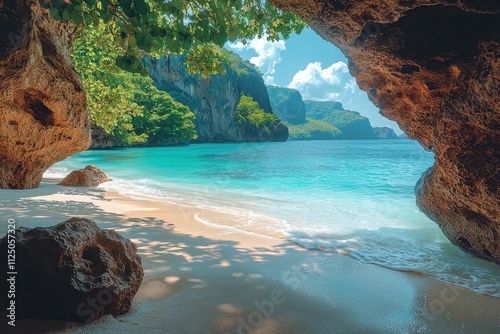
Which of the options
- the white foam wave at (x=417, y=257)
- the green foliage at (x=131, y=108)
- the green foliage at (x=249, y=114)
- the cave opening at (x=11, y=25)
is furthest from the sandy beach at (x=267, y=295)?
the green foliage at (x=249, y=114)

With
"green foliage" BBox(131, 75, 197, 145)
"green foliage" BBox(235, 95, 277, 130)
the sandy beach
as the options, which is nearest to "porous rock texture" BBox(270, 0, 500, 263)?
the sandy beach

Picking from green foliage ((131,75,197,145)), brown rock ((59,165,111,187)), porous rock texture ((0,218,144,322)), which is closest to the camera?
porous rock texture ((0,218,144,322))

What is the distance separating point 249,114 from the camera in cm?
10138

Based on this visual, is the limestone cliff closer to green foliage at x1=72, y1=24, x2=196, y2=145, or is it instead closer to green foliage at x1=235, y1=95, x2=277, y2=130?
green foliage at x1=235, y1=95, x2=277, y2=130

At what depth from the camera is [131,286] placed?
7.91 feet

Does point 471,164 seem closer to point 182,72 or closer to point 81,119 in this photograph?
point 81,119

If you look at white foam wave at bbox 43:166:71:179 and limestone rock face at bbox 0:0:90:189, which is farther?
white foam wave at bbox 43:166:71:179

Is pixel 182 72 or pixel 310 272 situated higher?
pixel 182 72

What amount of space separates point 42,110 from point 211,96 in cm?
8029

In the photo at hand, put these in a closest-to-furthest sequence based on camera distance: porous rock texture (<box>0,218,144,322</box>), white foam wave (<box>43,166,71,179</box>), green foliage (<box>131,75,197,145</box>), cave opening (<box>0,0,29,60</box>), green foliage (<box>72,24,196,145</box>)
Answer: porous rock texture (<box>0,218,144,322</box>)
cave opening (<box>0,0,29,60</box>)
green foliage (<box>72,24,196,145</box>)
white foam wave (<box>43,166,71,179</box>)
green foliage (<box>131,75,197,145</box>)

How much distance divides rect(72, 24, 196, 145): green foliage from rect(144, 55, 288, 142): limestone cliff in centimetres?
877

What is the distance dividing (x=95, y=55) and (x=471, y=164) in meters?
10.7

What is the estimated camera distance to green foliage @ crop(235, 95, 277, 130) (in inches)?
3852

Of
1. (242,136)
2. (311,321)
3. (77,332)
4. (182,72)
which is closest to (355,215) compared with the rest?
(311,321)
